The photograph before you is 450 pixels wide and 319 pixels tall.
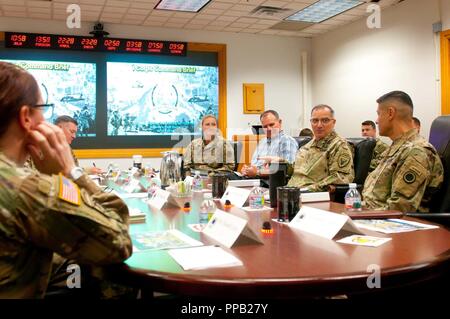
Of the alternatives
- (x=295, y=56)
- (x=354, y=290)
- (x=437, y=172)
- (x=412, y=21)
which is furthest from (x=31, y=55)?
(x=354, y=290)

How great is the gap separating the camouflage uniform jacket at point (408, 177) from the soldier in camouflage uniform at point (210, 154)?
2.15m

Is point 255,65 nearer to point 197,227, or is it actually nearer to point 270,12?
point 270,12

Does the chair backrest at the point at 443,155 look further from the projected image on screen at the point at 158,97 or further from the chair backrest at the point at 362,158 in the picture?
the projected image on screen at the point at 158,97

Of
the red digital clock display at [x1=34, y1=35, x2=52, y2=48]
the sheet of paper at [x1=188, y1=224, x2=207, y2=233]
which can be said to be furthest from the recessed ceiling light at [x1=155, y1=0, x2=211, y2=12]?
the sheet of paper at [x1=188, y1=224, x2=207, y2=233]

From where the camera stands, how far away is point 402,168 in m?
2.21

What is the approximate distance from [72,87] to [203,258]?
6.20 metres

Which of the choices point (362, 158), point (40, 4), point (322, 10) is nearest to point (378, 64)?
point (322, 10)

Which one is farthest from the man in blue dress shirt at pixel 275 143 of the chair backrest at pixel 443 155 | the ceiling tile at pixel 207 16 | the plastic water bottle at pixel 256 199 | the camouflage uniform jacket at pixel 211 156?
the ceiling tile at pixel 207 16

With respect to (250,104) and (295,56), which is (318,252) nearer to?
(250,104)

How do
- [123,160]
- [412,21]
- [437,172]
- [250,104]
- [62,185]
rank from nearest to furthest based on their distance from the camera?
[62,185], [437,172], [412,21], [123,160], [250,104]

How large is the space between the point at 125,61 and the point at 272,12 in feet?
8.23

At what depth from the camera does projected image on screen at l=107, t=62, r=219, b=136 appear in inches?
274

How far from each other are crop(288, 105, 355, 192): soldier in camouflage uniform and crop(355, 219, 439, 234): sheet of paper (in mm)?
1413

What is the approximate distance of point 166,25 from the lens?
704 centimetres
